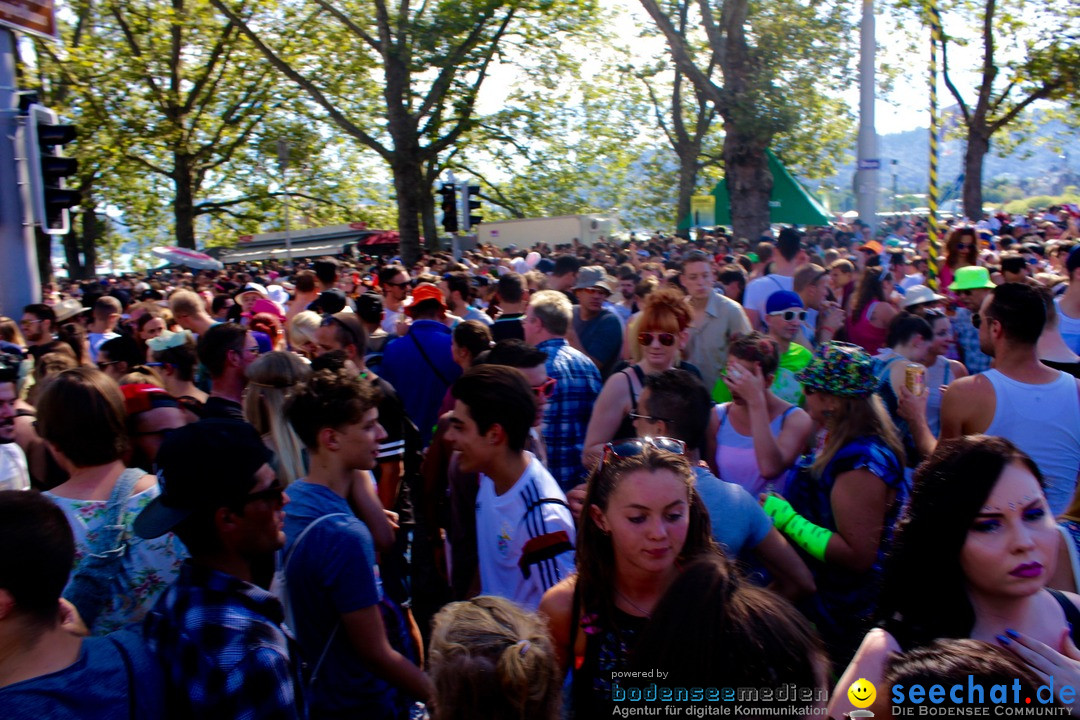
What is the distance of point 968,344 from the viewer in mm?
7262

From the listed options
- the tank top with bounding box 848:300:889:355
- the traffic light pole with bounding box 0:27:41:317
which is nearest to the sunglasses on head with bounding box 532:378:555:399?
the tank top with bounding box 848:300:889:355

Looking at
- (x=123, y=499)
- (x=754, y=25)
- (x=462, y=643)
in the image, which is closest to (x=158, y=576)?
(x=123, y=499)

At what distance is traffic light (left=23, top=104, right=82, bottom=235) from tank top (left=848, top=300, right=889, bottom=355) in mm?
8545

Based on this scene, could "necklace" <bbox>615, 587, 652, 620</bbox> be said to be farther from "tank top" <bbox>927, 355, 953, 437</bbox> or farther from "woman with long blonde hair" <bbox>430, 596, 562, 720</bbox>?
"tank top" <bbox>927, 355, 953, 437</bbox>

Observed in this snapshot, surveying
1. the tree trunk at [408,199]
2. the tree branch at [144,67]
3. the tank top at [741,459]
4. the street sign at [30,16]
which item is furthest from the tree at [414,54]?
the tank top at [741,459]

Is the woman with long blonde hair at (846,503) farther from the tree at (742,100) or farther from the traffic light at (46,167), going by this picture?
the tree at (742,100)

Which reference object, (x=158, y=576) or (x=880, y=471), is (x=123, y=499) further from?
(x=880, y=471)

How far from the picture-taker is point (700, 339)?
695 centimetres

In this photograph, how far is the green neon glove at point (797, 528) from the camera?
3.31 metres

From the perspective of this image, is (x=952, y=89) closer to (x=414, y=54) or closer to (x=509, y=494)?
(x=414, y=54)

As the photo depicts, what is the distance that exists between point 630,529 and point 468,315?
5941 mm

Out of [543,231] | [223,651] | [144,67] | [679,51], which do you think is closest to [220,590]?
[223,651]

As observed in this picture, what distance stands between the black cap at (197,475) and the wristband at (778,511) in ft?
6.36

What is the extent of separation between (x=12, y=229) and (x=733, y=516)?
34.3ft
